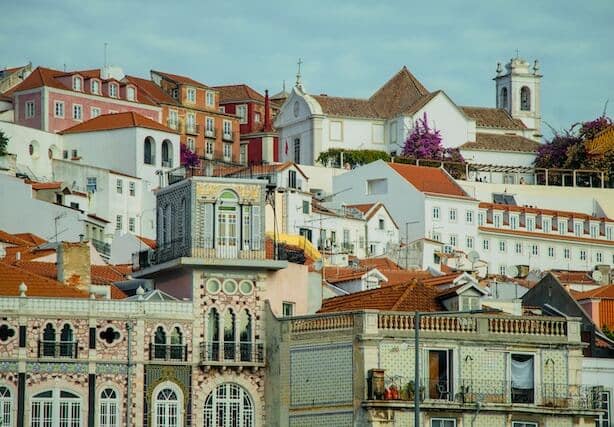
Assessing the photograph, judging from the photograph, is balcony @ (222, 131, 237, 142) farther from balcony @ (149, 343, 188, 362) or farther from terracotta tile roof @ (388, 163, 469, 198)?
balcony @ (149, 343, 188, 362)

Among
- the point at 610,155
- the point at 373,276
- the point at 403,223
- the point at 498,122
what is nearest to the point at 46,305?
the point at 373,276

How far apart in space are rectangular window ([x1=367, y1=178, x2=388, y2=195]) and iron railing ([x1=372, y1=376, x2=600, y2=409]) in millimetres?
72441

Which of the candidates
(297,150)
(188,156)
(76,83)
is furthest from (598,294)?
(297,150)

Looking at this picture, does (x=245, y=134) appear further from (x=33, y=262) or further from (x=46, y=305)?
(x=46, y=305)

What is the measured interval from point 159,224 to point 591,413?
17.7m

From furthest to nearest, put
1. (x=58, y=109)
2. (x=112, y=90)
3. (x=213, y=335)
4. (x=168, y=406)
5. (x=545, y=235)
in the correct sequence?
1. (x=112, y=90)
2. (x=58, y=109)
3. (x=545, y=235)
4. (x=213, y=335)
5. (x=168, y=406)

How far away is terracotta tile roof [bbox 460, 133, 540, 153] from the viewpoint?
7387 inches

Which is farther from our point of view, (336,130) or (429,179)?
(336,130)

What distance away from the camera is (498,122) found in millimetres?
199375

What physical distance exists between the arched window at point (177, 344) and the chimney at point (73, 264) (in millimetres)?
5057

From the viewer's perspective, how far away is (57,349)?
84.0 m

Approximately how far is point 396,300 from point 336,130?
98935mm

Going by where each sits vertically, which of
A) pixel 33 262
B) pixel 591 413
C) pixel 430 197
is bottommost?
pixel 591 413

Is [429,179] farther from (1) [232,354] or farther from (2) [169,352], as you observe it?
(2) [169,352]
